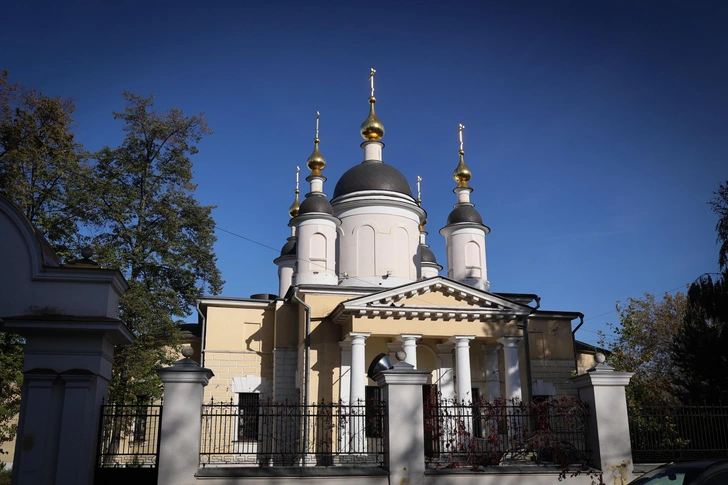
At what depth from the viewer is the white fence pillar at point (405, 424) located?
34.7ft

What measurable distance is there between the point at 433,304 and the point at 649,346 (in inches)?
561

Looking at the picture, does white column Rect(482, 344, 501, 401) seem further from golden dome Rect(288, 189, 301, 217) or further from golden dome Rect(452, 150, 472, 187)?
golden dome Rect(288, 189, 301, 217)

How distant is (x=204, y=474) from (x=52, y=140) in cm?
1338

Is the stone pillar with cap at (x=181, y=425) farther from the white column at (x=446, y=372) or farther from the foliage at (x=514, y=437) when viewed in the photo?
the white column at (x=446, y=372)

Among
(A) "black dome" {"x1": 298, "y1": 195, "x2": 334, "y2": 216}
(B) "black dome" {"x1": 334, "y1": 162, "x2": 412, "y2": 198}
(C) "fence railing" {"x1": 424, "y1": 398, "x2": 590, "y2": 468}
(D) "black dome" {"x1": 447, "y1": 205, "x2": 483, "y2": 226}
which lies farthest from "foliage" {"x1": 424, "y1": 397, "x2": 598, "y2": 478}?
(D) "black dome" {"x1": 447, "y1": 205, "x2": 483, "y2": 226}

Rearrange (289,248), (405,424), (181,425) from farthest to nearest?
(289,248) → (405,424) → (181,425)

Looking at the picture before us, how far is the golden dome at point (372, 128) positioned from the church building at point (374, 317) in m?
0.04

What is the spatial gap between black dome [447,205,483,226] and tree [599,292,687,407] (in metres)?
6.37

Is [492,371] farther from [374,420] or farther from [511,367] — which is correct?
[374,420]

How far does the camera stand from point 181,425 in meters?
10.1

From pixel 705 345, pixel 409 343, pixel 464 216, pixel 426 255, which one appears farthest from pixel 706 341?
pixel 426 255

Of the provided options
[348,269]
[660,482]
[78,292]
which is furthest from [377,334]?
[660,482]

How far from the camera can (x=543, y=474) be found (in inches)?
435

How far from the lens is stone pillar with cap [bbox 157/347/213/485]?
9906 millimetres
